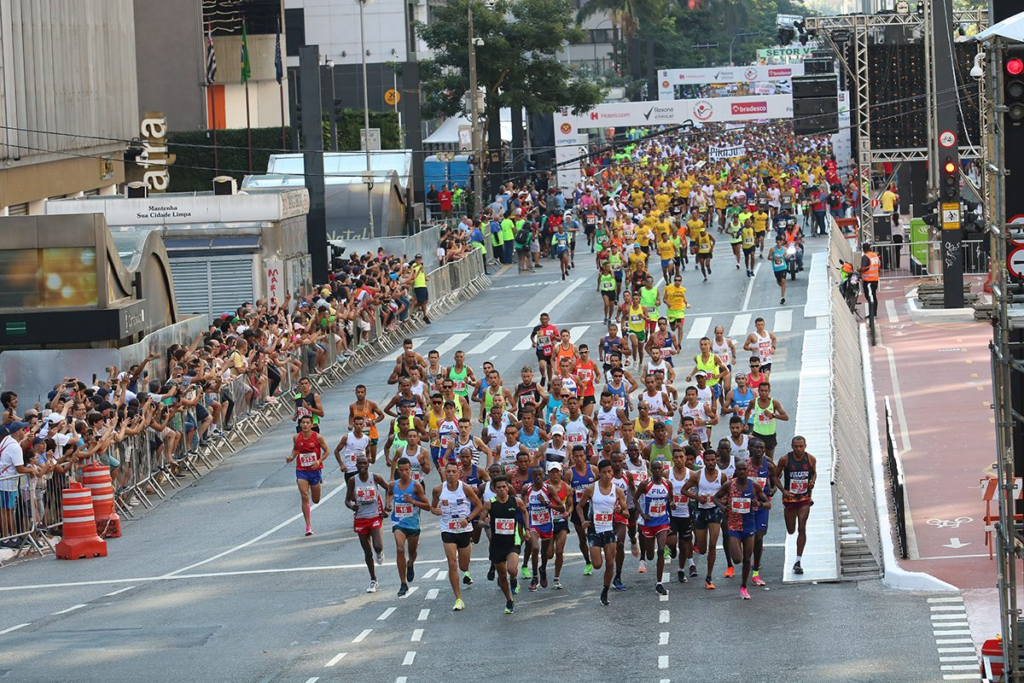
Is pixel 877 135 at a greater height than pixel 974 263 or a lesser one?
greater

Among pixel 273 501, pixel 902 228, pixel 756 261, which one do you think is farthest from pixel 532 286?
pixel 273 501

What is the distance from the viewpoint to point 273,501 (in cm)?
2447

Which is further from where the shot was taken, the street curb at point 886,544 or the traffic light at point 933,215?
the traffic light at point 933,215

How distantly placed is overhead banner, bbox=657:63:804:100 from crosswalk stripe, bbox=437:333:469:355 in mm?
62916

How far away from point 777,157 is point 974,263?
101ft

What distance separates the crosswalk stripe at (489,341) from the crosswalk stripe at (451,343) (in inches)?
20.8

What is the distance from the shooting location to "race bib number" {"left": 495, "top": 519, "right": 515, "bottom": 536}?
17.6m

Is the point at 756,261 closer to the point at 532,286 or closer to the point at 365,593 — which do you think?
the point at 532,286

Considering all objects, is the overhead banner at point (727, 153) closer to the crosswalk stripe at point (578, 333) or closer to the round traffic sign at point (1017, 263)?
the crosswalk stripe at point (578, 333)

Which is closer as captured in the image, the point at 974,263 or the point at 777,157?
the point at 974,263

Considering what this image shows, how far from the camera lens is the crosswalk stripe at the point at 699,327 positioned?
3559 cm

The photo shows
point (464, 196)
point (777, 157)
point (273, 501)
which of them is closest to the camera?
point (273, 501)

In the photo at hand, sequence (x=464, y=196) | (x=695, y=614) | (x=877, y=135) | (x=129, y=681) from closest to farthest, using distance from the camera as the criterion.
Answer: (x=129, y=681)
(x=695, y=614)
(x=877, y=135)
(x=464, y=196)

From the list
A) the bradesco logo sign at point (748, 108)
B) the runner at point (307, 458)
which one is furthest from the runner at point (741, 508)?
the bradesco logo sign at point (748, 108)
